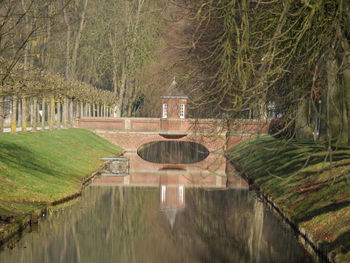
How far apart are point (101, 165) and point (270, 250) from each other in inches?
961

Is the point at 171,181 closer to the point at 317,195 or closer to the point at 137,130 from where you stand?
the point at 317,195

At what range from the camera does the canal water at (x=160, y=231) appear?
14.8 meters

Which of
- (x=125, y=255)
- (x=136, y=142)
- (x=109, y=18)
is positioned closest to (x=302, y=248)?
(x=125, y=255)

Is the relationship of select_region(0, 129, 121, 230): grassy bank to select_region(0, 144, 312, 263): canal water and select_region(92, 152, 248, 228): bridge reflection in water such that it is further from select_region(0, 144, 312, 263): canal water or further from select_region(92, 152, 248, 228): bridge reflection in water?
select_region(92, 152, 248, 228): bridge reflection in water

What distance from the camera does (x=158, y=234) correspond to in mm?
17922

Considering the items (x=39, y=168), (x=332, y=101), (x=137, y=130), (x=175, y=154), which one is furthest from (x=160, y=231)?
(x=175, y=154)

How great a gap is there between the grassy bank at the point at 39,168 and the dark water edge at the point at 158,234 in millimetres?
953

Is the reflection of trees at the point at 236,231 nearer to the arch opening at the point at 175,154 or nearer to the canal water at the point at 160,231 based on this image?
the canal water at the point at 160,231

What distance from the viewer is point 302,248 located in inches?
622

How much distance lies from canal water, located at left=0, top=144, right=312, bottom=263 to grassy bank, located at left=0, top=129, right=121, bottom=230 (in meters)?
0.87

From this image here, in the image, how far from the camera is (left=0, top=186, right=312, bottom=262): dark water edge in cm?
1480

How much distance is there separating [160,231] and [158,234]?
0.50m

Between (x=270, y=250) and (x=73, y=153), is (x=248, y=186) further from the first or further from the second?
(x=270, y=250)

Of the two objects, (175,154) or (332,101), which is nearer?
(332,101)
